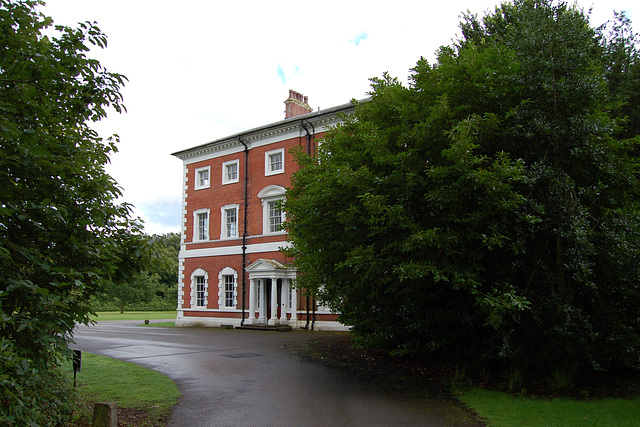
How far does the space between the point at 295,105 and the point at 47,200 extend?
27.3 m

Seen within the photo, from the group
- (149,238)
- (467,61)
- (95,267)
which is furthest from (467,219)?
(95,267)

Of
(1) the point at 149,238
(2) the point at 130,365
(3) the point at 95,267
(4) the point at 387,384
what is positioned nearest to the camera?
(3) the point at 95,267

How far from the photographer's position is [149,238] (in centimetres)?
669

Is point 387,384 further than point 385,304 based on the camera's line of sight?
No

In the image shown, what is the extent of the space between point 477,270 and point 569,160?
10.3 feet

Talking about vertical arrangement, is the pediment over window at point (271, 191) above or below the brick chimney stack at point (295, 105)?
below

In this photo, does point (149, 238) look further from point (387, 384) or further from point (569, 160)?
point (569, 160)

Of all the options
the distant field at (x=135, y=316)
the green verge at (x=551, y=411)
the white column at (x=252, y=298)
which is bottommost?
the distant field at (x=135, y=316)

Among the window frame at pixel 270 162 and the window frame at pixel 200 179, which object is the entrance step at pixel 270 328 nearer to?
the window frame at pixel 270 162

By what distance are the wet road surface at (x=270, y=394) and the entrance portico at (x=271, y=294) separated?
31.2 ft

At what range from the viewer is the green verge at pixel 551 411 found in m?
7.41

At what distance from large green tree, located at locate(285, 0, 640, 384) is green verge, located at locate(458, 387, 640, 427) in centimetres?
76

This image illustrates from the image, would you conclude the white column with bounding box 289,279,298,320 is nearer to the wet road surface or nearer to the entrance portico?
the entrance portico

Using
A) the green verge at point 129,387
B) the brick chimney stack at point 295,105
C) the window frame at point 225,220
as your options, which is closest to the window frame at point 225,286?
the window frame at point 225,220
